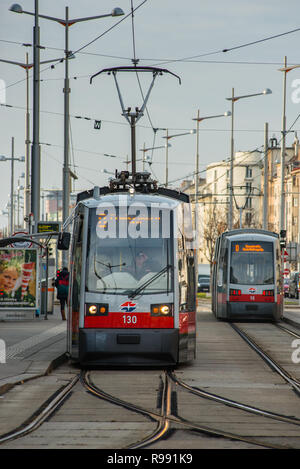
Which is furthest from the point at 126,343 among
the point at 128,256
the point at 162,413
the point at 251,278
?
the point at 251,278

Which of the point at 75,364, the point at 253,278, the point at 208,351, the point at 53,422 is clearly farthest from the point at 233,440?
the point at 253,278

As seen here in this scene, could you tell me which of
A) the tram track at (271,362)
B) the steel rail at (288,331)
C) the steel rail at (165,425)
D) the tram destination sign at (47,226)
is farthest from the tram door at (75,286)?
the tram destination sign at (47,226)

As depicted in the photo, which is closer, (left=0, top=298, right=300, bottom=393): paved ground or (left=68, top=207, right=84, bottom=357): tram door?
(left=0, top=298, right=300, bottom=393): paved ground

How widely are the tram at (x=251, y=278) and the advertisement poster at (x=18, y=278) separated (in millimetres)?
7364

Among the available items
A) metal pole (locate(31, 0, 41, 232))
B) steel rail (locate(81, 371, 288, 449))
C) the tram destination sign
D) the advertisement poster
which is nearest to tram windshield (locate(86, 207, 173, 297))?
steel rail (locate(81, 371, 288, 449))

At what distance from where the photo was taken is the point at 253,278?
30.9 m

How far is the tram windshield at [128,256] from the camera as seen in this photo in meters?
15.0

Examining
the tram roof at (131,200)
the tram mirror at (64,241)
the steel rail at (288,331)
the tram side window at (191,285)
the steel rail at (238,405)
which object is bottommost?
the steel rail at (288,331)

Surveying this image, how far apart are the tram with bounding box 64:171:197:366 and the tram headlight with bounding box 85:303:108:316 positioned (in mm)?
13

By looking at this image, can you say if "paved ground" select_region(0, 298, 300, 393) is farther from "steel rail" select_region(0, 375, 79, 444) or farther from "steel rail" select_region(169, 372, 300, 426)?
"steel rail" select_region(169, 372, 300, 426)

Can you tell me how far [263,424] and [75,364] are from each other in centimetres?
699

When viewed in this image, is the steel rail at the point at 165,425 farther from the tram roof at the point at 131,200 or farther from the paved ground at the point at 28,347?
the tram roof at the point at 131,200

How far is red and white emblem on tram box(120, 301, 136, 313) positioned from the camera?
14.8 metres
